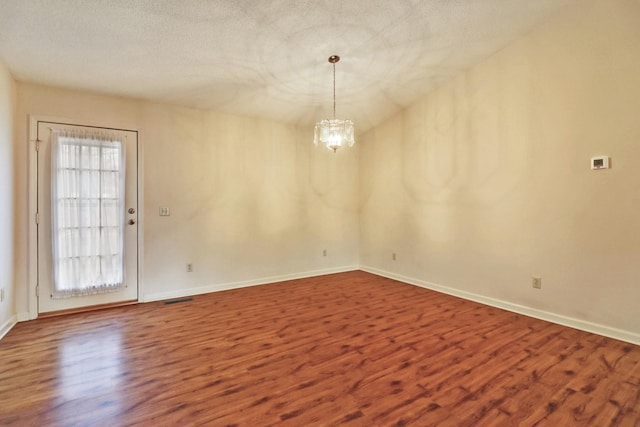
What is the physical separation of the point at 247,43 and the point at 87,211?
2.59m

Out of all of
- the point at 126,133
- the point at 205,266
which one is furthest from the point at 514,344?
the point at 126,133

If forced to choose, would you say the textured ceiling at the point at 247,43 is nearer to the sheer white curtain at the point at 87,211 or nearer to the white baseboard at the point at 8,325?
the sheer white curtain at the point at 87,211

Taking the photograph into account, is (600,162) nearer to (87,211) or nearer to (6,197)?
(87,211)

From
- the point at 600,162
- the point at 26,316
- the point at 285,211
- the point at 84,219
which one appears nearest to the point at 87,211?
the point at 84,219

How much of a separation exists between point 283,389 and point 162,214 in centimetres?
289

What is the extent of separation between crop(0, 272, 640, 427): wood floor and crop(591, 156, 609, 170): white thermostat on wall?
1.56m

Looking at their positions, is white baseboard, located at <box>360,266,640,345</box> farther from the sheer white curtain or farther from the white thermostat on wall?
the sheer white curtain

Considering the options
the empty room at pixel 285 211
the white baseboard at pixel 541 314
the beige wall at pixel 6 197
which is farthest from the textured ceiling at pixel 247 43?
the white baseboard at pixel 541 314

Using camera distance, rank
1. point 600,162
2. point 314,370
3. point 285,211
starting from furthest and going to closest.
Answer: point 285,211 < point 600,162 < point 314,370

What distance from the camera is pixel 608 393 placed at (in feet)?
6.07

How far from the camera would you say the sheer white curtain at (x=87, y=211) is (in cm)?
323

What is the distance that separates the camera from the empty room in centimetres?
195

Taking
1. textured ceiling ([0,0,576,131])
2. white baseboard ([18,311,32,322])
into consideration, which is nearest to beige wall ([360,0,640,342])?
textured ceiling ([0,0,576,131])

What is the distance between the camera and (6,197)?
2834mm
